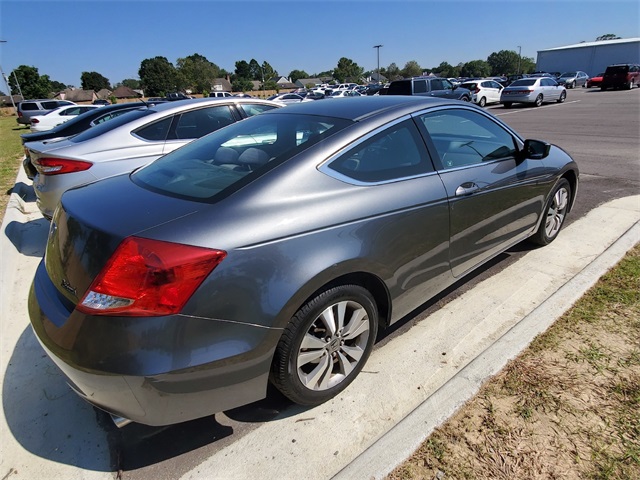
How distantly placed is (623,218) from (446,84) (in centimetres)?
1684

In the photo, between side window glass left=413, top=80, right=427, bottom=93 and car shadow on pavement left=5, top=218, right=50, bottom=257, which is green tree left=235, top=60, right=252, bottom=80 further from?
car shadow on pavement left=5, top=218, right=50, bottom=257

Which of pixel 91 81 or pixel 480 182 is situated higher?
pixel 91 81

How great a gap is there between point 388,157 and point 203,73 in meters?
97.3

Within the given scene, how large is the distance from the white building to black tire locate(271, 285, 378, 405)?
75.3 meters

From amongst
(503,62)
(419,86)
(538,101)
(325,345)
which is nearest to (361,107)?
(325,345)

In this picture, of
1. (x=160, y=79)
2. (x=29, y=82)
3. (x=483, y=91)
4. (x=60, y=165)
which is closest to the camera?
(x=60, y=165)

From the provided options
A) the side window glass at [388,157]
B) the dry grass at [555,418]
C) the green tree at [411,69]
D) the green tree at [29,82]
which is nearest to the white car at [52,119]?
the side window glass at [388,157]

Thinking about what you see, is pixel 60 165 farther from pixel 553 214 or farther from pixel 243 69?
pixel 243 69

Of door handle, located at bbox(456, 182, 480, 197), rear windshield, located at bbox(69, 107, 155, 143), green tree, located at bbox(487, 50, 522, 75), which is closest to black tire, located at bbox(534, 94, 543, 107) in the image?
rear windshield, located at bbox(69, 107, 155, 143)

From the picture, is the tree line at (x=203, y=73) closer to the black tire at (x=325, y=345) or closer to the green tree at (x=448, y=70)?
the green tree at (x=448, y=70)

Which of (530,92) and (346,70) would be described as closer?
(530,92)

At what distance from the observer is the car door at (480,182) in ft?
8.84

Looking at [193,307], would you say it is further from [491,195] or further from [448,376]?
[491,195]

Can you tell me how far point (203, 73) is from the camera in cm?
8856
